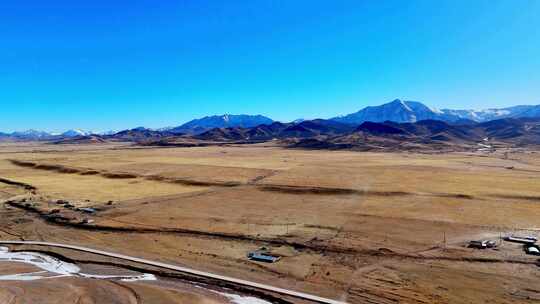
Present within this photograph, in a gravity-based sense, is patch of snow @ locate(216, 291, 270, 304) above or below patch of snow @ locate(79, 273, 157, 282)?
below

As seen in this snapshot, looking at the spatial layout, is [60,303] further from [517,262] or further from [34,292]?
[517,262]

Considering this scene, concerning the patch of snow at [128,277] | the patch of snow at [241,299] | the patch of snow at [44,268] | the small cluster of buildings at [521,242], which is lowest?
the patch of snow at [241,299]

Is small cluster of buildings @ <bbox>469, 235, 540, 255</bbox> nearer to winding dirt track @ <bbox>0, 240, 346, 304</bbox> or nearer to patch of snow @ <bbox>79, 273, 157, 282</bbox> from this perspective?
winding dirt track @ <bbox>0, 240, 346, 304</bbox>

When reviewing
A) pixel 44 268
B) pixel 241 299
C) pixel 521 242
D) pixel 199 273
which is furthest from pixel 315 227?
pixel 44 268

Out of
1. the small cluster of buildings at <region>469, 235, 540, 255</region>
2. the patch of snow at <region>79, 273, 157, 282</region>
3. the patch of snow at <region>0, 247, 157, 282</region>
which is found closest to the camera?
the patch of snow at <region>79, 273, 157, 282</region>

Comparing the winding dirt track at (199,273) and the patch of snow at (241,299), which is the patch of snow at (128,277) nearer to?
the winding dirt track at (199,273)

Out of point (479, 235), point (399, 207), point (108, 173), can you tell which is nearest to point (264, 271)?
point (479, 235)

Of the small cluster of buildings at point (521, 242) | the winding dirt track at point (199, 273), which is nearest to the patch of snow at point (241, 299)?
the winding dirt track at point (199, 273)

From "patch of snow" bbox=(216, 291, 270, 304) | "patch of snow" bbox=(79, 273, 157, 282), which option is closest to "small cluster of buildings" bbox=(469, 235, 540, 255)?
"patch of snow" bbox=(216, 291, 270, 304)

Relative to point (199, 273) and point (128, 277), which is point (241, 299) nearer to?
point (199, 273)
